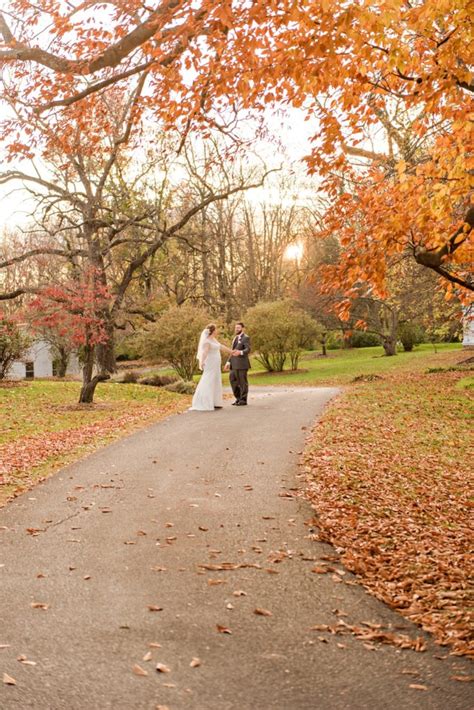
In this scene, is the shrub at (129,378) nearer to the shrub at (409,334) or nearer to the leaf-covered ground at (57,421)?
the leaf-covered ground at (57,421)

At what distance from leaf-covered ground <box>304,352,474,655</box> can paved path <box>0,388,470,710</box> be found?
0.90ft

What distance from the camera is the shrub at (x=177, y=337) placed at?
26859 millimetres

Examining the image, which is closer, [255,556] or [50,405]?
[255,556]

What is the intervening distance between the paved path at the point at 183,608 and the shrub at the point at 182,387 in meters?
16.2

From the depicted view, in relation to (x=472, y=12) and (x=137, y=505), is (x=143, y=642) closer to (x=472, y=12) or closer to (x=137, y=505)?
(x=137, y=505)

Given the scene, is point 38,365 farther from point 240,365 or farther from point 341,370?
point 240,365

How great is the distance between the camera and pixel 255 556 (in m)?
5.81

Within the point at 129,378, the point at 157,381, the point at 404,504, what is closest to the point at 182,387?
the point at 157,381

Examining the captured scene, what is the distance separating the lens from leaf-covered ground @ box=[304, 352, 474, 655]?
5039 millimetres

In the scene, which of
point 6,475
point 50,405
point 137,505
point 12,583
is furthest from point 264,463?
point 50,405

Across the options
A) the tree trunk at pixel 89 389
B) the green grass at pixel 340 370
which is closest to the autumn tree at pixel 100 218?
the tree trunk at pixel 89 389

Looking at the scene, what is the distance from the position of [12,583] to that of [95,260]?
2465 centimetres

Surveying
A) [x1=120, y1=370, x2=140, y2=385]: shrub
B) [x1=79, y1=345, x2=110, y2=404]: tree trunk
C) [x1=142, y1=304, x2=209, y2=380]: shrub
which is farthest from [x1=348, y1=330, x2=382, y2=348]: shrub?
[x1=79, y1=345, x2=110, y2=404]: tree trunk

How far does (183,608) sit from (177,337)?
22.3m
